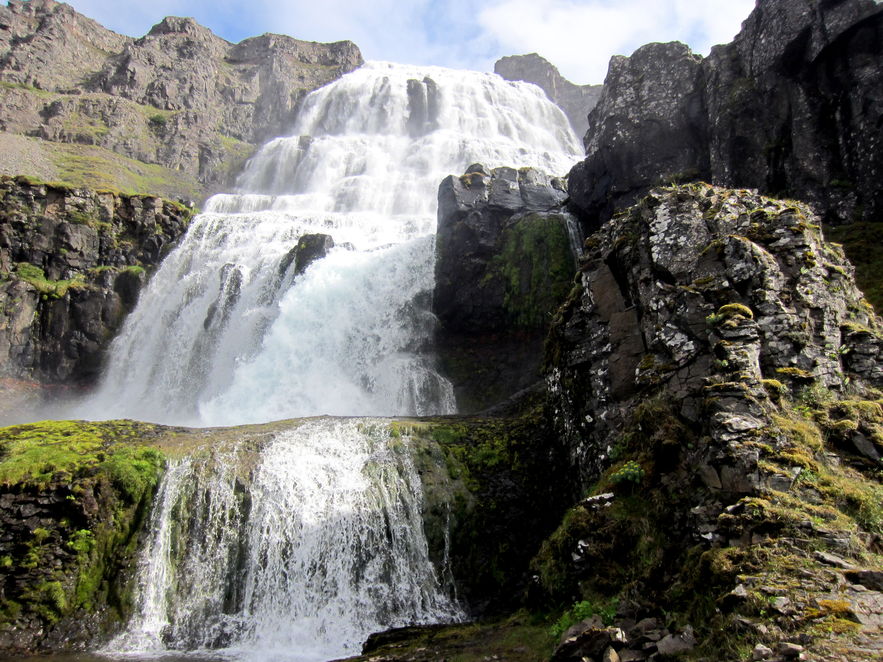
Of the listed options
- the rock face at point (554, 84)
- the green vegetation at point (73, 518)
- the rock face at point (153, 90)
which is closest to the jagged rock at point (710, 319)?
the green vegetation at point (73, 518)

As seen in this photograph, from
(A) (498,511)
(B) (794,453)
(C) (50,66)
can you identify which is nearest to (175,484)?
(A) (498,511)

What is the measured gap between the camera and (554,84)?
87875 millimetres

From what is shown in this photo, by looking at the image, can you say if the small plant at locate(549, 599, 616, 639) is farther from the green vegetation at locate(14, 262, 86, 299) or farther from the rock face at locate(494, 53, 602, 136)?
the rock face at locate(494, 53, 602, 136)

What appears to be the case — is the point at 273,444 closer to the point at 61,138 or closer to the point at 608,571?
the point at 608,571

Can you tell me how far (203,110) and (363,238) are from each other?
44883 millimetres

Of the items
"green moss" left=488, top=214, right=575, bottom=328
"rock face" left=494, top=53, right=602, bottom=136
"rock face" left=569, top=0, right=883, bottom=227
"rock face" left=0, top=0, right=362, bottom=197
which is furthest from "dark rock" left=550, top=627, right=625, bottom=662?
"rock face" left=494, top=53, right=602, bottom=136

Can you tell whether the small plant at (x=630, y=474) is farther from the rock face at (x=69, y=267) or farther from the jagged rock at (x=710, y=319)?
the rock face at (x=69, y=267)

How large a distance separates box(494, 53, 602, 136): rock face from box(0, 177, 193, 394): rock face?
63375 millimetres

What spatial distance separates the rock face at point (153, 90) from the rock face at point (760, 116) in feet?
133

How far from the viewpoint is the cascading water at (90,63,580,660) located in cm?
1190

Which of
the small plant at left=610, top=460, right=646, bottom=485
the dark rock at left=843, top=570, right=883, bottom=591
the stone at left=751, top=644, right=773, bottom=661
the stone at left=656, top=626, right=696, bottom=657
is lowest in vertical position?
the stone at left=656, top=626, right=696, bottom=657

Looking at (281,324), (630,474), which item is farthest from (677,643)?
(281,324)

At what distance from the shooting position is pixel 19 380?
29.4 metres

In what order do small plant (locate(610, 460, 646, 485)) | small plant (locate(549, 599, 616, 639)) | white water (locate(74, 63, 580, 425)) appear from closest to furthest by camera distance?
small plant (locate(549, 599, 616, 639))
small plant (locate(610, 460, 646, 485))
white water (locate(74, 63, 580, 425))
